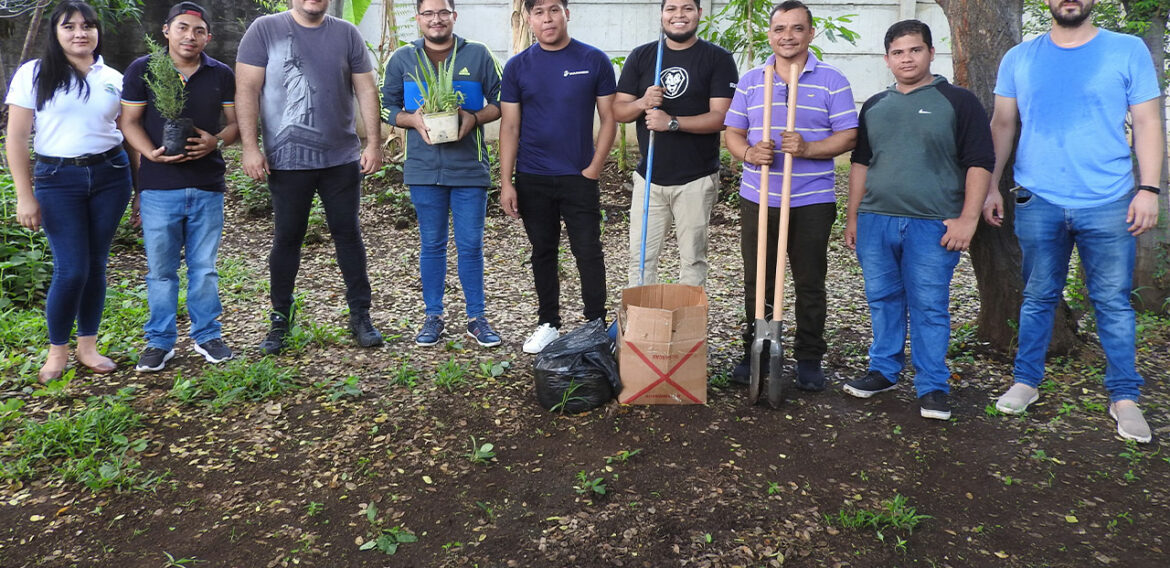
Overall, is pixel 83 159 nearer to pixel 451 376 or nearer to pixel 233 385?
pixel 233 385

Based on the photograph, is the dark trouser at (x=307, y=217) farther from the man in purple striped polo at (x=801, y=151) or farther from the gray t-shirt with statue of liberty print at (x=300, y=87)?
the man in purple striped polo at (x=801, y=151)

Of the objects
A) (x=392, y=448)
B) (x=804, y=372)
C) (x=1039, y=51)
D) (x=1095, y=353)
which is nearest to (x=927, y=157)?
(x=1039, y=51)

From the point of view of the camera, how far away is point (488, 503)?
311 centimetres

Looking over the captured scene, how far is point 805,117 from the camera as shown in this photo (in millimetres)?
3729

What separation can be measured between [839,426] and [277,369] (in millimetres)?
2757

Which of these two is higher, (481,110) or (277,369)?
(481,110)

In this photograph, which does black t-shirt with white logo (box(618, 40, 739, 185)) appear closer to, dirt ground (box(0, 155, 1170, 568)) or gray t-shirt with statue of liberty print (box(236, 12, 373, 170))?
dirt ground (box(0, 155, 1170, 568))

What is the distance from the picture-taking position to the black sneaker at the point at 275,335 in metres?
4.57

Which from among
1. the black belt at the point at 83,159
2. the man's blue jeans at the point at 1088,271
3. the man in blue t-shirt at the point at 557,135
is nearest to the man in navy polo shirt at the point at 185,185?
the black belt at the point at 83,159

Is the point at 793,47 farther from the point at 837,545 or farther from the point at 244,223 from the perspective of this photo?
the point at 244,223

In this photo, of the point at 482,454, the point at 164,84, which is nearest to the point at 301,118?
the point at 164,84

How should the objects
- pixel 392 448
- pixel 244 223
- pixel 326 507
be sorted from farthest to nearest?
1. pixel 244 223
2. pixel 392 448
3. pixel 326 507

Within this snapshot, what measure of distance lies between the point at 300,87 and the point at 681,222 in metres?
2.04

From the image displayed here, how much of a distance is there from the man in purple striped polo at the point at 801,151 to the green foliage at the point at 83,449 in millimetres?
2773
